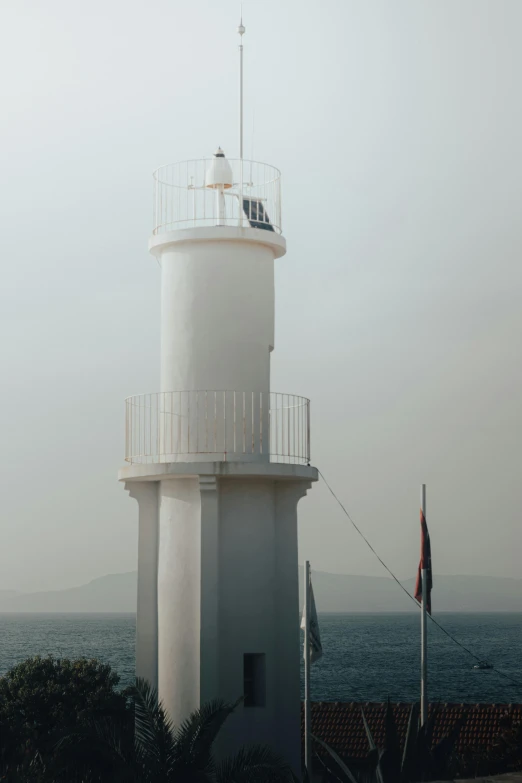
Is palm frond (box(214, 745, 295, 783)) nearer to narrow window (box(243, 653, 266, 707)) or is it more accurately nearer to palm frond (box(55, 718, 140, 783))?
narrow window (box(243, 653, 266, 707))

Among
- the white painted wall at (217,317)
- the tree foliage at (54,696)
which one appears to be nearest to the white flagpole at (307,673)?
the tree foliage at (54,696)

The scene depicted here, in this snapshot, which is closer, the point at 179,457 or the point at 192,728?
the point at 192,728

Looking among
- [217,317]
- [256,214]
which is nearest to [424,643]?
[217,317]

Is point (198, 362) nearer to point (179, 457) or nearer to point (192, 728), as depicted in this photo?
point (179, 457)

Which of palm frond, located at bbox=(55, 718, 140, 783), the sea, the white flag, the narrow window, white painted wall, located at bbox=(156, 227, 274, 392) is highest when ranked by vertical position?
white painted wall, located at bbox=(156, 227, 274, 392)

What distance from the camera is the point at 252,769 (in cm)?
1471

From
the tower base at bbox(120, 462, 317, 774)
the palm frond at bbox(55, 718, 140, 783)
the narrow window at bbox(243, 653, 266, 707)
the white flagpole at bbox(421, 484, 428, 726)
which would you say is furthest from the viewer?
the white flagpole at bbox(421, 484, 428, 726)

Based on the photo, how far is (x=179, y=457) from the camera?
16.8 meters

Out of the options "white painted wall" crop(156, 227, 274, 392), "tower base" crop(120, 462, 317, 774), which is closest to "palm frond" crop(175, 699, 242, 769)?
"tower base" crop(120, 462, 317, 774)

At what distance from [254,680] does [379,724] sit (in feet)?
62.6

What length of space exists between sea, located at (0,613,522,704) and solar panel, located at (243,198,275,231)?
57499mm

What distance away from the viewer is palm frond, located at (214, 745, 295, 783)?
14.6 meters

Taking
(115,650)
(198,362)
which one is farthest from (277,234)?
(115,650)

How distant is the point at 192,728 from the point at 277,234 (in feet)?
26.0
